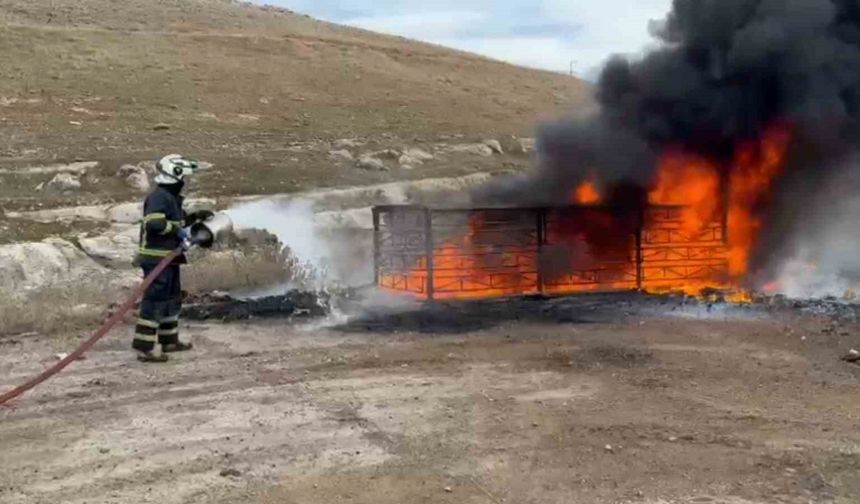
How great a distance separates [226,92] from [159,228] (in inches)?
953

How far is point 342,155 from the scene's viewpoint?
24.1 metres

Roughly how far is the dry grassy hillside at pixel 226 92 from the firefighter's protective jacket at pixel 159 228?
8.21 metres

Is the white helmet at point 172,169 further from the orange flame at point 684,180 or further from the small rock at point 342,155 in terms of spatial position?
the small rock at point 342,155

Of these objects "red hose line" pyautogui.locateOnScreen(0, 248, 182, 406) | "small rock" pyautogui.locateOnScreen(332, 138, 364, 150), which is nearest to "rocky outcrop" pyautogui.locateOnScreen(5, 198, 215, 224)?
"red hose line" pyautogui.locateOnScreen(0, 248, 182, 406)

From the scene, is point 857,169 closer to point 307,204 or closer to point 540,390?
point 540,390

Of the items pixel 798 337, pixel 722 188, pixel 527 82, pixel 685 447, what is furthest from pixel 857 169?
pixel 527 82

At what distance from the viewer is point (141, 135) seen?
23359 mm

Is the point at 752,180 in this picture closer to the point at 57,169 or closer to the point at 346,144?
the point at 57,169

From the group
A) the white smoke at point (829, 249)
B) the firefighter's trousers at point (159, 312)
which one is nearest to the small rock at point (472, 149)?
the white smoke at point (829, 249)

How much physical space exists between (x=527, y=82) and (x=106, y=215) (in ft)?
116

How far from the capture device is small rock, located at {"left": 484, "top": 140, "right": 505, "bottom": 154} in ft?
92.6

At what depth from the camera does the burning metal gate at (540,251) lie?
11297 mm

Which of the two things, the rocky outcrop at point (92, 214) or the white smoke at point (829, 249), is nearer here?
the white smoke at point (829, 249)

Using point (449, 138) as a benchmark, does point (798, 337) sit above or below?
below
